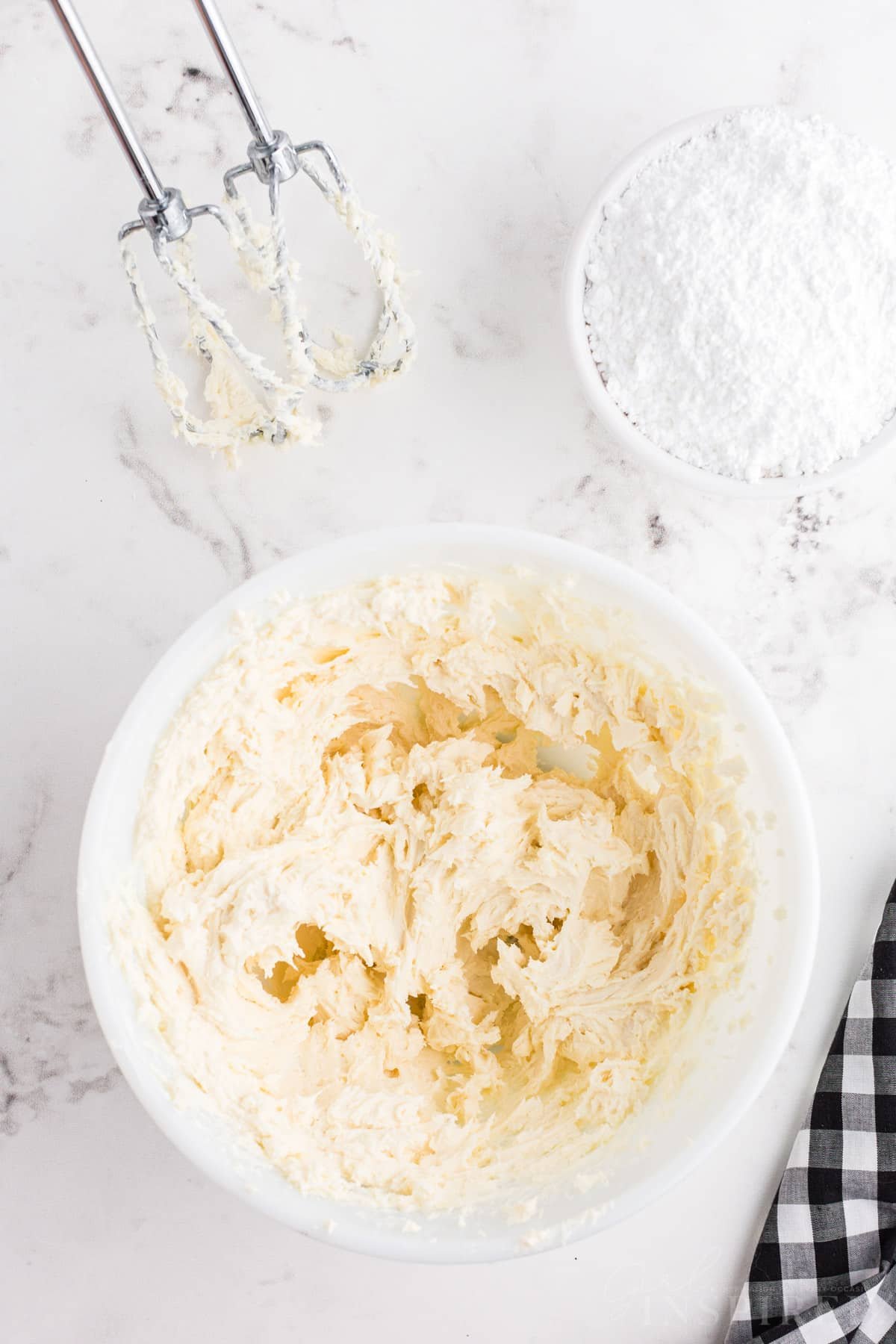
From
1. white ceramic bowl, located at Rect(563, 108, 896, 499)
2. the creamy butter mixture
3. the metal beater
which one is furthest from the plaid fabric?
the metal beater

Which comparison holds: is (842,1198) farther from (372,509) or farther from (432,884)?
(372,509)

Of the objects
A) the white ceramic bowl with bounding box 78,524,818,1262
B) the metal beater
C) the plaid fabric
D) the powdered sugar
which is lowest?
the plaid fabric

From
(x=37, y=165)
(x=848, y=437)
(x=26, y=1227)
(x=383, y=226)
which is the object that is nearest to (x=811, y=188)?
(x=848, y=437)

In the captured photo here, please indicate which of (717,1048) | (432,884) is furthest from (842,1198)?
(432,884)

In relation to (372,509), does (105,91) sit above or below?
above

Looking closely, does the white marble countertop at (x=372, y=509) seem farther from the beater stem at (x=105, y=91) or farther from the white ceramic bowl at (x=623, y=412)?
the beater stem at (x=105, y=91)

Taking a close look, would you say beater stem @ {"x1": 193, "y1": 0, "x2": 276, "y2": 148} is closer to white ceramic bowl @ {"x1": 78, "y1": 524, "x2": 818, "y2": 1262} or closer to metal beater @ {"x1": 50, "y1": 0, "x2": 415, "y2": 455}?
metal beater @ {"x1": 50, "y1": 0, "x2": 415, "y2": 455}

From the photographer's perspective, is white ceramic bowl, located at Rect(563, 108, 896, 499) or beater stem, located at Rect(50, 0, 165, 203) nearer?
beater stem, located at Rect(50, 0, 165, 203)
